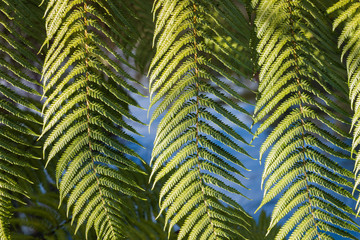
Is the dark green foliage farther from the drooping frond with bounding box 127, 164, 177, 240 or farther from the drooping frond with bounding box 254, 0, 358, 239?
the drooping frond with bounding box 127, 164, 177, 240

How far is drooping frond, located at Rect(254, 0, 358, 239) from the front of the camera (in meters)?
0.92

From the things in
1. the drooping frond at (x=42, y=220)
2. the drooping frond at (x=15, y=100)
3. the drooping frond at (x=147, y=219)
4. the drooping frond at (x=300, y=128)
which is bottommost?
the drooping frond at (x=42, y=220)

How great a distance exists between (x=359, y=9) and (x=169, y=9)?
53 cm

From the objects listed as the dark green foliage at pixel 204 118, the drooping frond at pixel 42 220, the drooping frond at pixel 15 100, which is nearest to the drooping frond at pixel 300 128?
the dark green foliage at pixel 204 118

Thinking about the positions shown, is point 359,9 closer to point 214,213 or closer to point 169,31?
point 169,31

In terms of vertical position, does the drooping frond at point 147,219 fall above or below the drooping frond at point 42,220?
above

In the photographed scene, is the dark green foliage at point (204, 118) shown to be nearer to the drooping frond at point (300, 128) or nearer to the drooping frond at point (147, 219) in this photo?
the drooping frond at point (300, 128)

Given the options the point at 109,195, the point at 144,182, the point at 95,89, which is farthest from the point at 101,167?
the point at 144,182

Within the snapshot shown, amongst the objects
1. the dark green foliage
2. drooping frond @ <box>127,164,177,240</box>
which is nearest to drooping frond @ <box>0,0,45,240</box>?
the dark green foliage

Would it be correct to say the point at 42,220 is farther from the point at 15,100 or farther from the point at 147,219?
the point at 15,100

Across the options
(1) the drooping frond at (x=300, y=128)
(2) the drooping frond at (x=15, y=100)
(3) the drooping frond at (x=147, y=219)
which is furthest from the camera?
(3) the drooping frond at (x=147, y=219)

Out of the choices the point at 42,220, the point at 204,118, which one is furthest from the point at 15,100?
the point at 42,220

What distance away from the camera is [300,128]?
95 cm

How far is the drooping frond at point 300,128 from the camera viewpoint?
36.3 inches
